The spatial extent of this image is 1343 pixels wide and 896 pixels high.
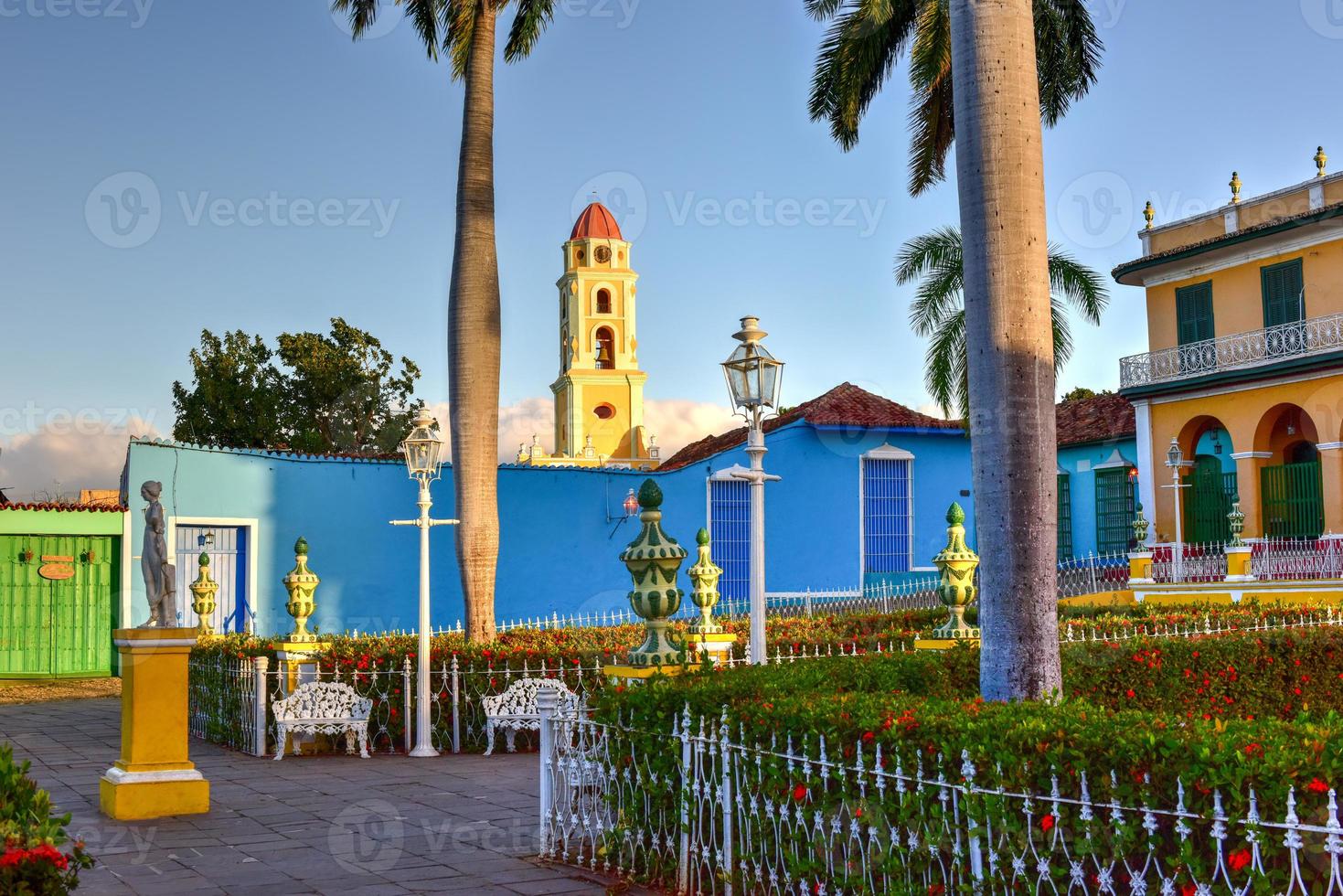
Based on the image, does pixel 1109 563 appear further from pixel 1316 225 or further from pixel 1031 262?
pixel 1031 262

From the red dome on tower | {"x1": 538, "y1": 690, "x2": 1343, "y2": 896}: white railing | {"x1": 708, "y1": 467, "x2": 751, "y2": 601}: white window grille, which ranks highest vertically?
the red dome on tower

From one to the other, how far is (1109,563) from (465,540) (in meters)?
16.5

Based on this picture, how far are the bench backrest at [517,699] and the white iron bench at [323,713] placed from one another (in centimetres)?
116

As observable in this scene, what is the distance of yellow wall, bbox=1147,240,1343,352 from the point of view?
2334cm

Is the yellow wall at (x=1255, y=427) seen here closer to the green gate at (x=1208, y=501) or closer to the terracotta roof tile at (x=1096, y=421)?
the green gate at (x=1208, y=501)

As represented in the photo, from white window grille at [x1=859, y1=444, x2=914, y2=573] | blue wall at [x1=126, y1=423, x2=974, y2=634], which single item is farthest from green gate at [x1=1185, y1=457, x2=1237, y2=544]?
white window grille at [x1=859, y1=444, x2=914, y2=573]

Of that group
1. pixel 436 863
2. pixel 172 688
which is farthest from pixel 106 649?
pixel 436 863

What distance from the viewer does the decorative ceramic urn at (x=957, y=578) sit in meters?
10.0

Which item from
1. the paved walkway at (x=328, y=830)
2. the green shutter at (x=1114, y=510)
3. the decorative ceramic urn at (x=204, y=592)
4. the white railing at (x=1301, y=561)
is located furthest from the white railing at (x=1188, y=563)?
the decorative ceramic urn at (x=204, y=592)

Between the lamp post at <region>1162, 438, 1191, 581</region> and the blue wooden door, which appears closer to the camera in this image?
the blue wooden door

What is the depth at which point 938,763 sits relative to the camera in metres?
4.74

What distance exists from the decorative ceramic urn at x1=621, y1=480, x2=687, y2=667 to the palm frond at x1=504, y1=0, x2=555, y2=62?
9351 mm

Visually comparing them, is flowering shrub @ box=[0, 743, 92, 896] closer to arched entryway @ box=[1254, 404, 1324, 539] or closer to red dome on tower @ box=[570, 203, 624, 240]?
arched entryway @ box=[1254, 404, 1324, 539]

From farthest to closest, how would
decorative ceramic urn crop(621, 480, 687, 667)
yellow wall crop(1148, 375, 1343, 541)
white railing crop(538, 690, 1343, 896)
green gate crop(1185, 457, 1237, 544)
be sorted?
1. green gate crop(1185, 457, 1237, 544)
2. yellow wall crop(1148, 375, 1343, 541)
3. decorative ceramic urn crop(621, 480, 687, 667)
4. white railing crop(538, 690, 1343, 896)
